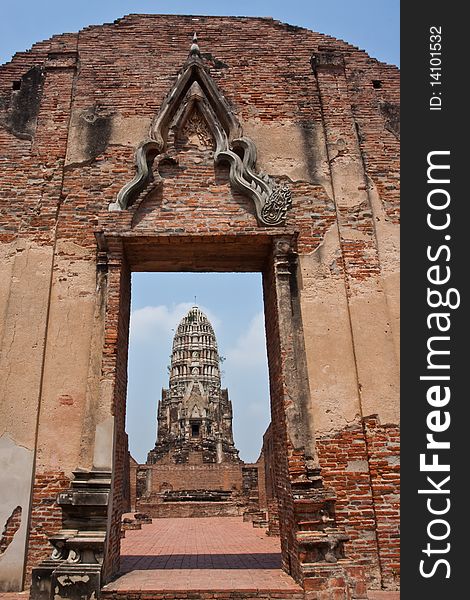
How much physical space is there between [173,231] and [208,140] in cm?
188

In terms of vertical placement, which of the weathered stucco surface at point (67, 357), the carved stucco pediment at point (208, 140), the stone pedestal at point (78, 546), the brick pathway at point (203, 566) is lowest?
the brick pathway at point (203, 566)

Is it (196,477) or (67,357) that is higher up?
(67,357)

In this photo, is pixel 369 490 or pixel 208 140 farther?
pixel 208 140

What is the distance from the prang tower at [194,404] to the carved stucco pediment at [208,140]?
111ft

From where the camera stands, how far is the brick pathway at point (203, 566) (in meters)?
5.51

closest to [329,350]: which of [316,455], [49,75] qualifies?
[316,455]

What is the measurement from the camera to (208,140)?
330 inches

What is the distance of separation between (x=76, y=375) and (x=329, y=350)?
130 inches

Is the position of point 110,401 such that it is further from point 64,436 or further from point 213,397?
point 213,397

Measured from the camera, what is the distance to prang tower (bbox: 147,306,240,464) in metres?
42.6

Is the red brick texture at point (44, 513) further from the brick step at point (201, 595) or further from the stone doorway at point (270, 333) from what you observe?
the brick step at point (201, 595)

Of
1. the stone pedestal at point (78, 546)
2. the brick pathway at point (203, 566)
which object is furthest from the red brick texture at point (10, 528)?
the brick pathway at point (203, 566)

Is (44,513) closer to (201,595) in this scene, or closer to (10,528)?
(10,528)

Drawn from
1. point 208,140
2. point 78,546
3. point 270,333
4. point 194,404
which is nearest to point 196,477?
point 194,404
